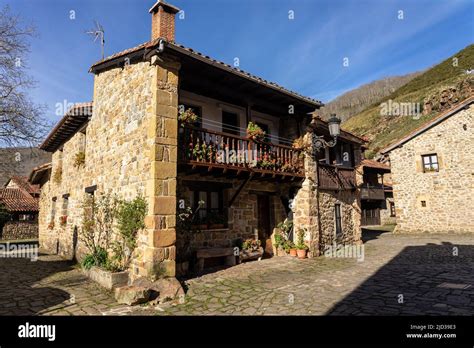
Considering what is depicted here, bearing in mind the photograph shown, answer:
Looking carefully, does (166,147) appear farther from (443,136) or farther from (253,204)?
(443,136)

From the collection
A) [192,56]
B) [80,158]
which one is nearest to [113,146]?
[80,158]

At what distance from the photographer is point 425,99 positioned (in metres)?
37.8

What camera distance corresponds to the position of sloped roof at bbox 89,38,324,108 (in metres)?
6.35

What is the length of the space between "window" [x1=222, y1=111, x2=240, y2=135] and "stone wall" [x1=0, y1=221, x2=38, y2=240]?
2333 centimetres

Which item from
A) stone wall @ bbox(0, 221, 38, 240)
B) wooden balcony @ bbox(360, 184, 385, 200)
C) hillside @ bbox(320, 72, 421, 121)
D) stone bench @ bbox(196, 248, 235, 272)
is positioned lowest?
stone wall @ bbox(0, 221, 38, 240)

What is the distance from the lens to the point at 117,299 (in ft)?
17.6

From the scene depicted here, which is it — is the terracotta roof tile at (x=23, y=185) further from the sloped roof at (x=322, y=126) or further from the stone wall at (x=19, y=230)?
the sloped roof at (x=322, y=126)

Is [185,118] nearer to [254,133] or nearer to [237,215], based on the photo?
[254,133]

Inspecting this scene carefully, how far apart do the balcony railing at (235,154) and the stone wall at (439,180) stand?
1144cm

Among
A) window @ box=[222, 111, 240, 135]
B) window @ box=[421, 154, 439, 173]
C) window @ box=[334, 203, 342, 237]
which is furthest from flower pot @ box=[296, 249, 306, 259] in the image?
window @ box=[421, 154, 439, 173]

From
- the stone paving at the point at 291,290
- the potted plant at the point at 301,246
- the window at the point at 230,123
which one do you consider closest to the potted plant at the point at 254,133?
the window at the point at 230,123

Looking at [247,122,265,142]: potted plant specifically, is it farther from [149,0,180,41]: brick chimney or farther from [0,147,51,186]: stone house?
[0,147,51,186]: stone house

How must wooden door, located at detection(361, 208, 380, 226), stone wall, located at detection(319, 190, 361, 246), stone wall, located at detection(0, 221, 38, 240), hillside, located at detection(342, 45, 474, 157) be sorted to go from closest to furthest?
stone wall, located at detection(319, 190, 361, 246) < stone wall, located at detection(0, 221, 38, 240) < wooden door, located at detection(361, 208, 380, 226) < hillside, located at detection(342, 45, 474, 157)

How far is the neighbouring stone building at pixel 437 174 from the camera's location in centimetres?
1560
